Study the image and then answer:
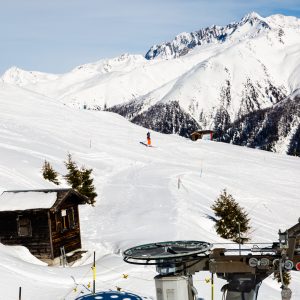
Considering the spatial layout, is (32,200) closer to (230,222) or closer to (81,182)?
(230,222)

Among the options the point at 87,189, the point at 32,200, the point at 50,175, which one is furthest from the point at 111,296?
the point at 50,175

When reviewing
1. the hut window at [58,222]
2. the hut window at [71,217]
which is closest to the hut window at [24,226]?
the hut window at [58,222]

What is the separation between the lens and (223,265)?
6.98 metres

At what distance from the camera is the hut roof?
22.5 metres

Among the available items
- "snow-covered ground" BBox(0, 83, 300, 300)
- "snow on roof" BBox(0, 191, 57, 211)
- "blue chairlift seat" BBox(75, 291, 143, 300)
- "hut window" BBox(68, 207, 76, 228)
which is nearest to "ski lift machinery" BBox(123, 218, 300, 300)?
"blue chairlift seat" BBox(75, 291, 143, 300)

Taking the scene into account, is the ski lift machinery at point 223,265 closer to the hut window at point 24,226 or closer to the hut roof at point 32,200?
the hut roof at point 32,200

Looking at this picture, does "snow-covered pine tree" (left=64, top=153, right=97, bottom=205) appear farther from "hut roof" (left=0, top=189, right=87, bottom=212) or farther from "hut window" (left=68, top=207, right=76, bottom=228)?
"hut roof" (left=0, top=189, right=87, bottom=212)

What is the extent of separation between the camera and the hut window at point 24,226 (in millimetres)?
22797

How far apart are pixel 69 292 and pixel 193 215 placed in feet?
49.9

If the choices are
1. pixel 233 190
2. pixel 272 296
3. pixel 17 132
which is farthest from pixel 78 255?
pixel 17 132

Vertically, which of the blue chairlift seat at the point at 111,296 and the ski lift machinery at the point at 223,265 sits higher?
the ski lift machinery at the point at 223,265

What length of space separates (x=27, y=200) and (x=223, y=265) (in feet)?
57.8

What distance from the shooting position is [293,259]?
668cm

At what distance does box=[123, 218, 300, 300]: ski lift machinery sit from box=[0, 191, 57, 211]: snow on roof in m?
16.0
